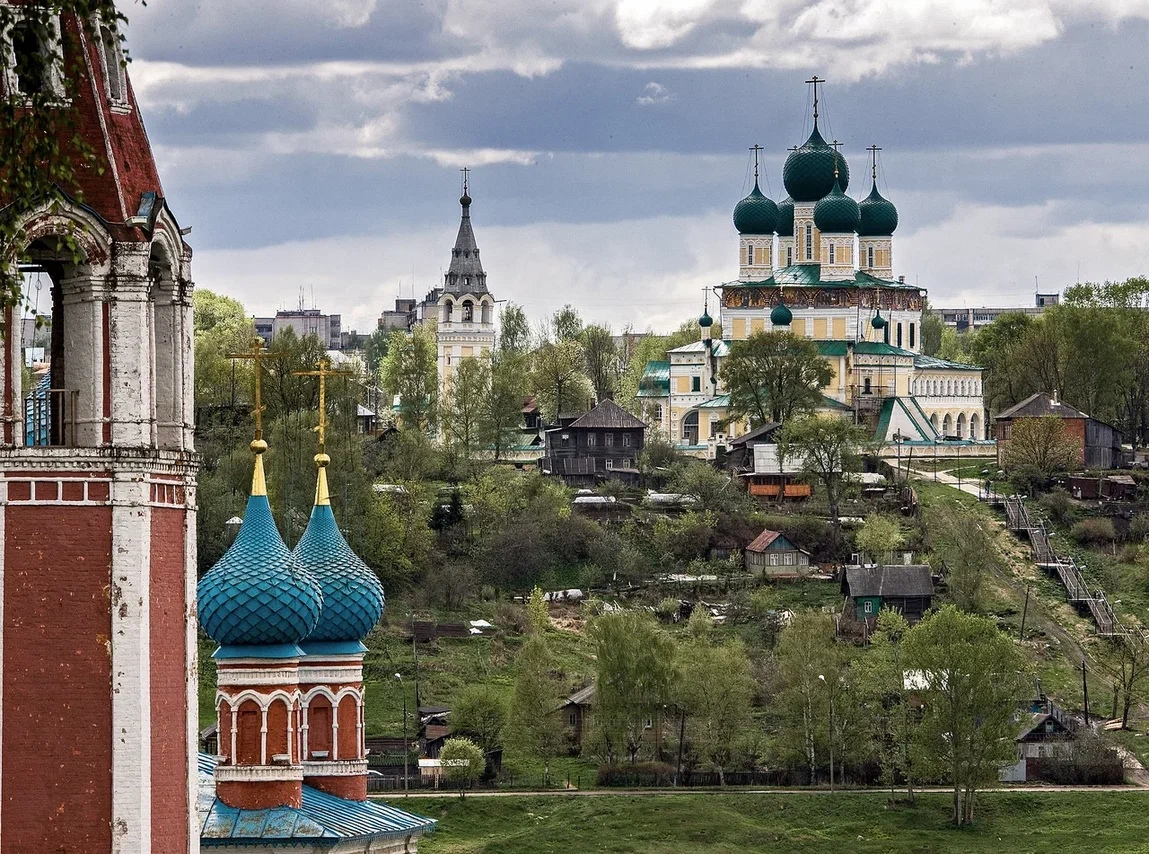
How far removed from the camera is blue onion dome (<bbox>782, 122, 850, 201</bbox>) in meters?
103

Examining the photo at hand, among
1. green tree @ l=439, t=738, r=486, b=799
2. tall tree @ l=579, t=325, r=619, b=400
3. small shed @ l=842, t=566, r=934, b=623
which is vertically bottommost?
green tree @ l=439, t=738, r=486, b=799

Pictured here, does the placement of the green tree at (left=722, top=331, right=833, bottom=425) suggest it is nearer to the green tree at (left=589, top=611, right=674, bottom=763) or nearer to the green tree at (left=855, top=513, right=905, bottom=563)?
the green tree at (left=855, top=513, right=905, bottom=563)

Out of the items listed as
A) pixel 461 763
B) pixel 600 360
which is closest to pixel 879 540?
pixel 461 763

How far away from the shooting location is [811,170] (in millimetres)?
103062

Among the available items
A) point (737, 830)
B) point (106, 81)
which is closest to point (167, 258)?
point (106, 81)

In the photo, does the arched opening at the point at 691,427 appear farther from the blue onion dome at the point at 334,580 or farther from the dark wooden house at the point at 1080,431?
the blue onion dome at the point at 334,580

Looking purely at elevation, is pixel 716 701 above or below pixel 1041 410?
below

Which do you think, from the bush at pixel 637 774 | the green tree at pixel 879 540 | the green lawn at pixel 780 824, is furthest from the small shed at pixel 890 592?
the green lawn at pixel 780 824

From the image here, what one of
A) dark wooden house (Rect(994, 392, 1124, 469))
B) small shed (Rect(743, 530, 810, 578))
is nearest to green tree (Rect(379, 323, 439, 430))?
dark wooden house (Rect(994, 392, 1124, 469))

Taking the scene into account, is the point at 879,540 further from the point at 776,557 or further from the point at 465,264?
the point at 465,264

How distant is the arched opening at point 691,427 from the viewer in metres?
102

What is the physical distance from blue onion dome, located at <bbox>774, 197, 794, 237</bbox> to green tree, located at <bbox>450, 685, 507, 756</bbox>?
50.2 metres

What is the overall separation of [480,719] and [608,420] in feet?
123

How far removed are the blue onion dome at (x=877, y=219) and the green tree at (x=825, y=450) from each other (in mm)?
24151
